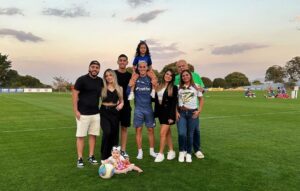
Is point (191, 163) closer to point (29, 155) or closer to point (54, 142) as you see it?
point (29, 155)

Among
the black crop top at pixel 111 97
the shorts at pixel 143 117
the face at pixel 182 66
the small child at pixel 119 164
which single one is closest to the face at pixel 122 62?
the black crop top at pixel 111 97

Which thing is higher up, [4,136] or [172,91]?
[172,91]

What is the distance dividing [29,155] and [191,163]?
356 centimetres

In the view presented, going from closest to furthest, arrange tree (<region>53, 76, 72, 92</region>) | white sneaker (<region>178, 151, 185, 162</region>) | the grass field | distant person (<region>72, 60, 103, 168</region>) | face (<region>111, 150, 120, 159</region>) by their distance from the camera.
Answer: the grass field < face (<region>111, 150, 120, 159</region>) < distant person (<region>72, 60, 103, 168</region>) < white sneaker (<region>178, 151, 185, 162</region>) < tree (<region>53, 76, 72, 92</region>)

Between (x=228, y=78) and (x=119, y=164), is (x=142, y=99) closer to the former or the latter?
(x=119, y=164)

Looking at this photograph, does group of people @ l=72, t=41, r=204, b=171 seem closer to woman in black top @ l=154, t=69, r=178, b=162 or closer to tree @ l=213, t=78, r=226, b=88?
woman in black top @ l=154, t=69, r=178, b=162

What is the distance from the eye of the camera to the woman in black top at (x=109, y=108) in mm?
6484

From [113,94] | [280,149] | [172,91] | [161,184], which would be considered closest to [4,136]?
[113,94]

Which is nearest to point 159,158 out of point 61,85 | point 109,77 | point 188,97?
point 188,97

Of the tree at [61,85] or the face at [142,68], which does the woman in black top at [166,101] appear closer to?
the face at [142,68]

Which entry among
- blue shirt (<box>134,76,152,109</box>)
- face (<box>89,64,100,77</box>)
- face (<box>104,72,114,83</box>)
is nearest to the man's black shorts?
blue shirt (<box>134,76,152,109</box>)

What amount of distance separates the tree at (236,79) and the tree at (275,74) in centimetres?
786

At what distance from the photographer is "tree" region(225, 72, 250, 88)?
117 m

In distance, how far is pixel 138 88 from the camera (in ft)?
22.5
